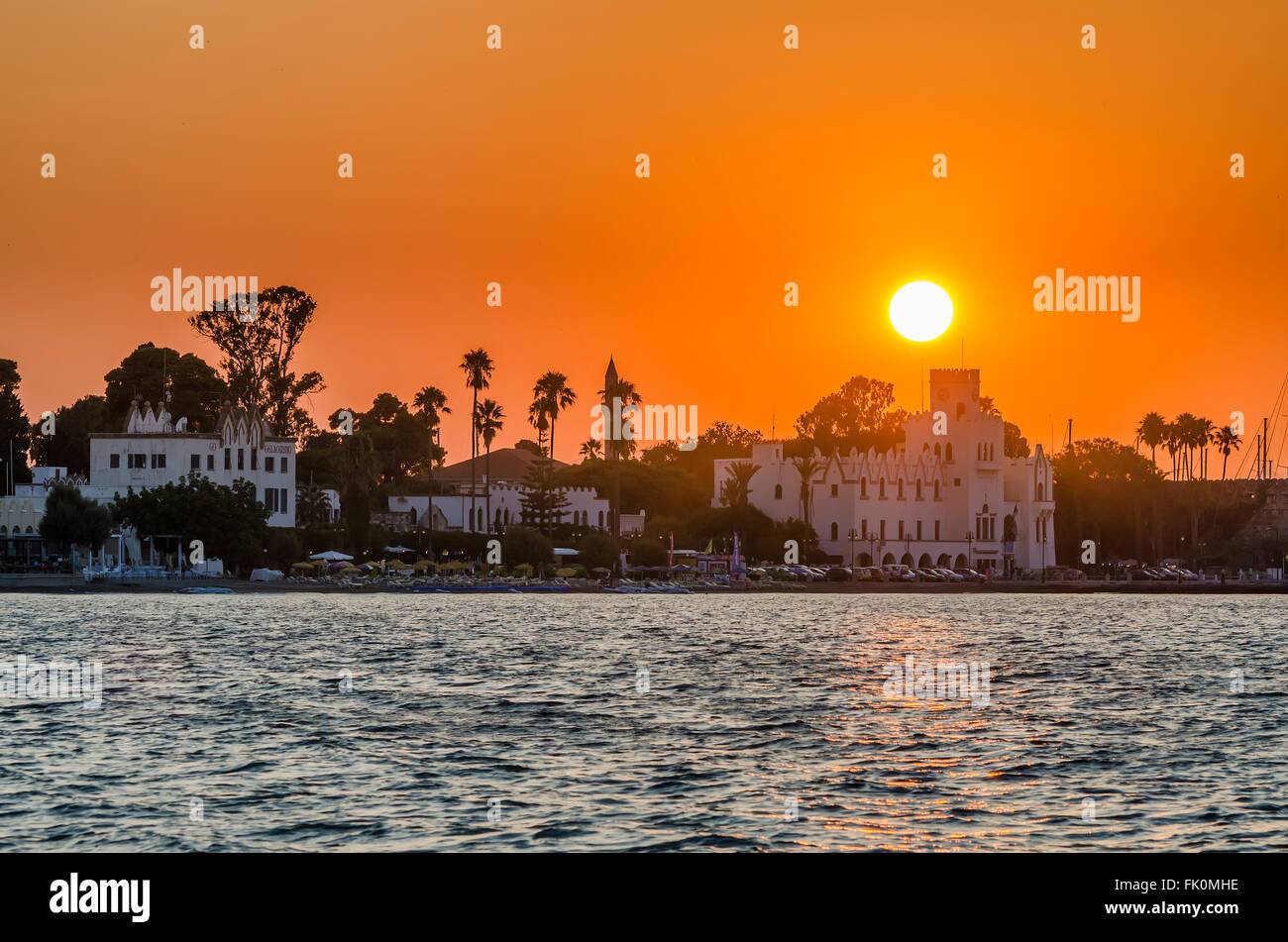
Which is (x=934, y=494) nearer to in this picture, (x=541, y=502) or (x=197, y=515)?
(x=541, y=502)

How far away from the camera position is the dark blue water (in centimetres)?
2253

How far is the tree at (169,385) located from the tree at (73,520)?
2978 cm

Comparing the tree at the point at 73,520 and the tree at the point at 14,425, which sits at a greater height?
the tree at the point at 14,425

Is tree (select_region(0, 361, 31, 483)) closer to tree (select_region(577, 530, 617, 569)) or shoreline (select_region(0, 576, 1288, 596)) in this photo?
shoreline (select_region(0, 576, 1288, 596))

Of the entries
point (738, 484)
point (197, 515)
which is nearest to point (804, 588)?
point (738, 484)

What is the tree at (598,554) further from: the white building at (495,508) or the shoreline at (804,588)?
the white building at (495,508)

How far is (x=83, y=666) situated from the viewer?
54.1 m

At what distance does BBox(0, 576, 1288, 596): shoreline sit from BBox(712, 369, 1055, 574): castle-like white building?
9705 mm

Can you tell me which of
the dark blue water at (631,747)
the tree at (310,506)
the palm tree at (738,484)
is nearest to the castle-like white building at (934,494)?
the palm tree at (738,484)

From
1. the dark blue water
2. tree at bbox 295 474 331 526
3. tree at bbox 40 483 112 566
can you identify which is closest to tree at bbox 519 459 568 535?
tree at bbox 295 474 331 526

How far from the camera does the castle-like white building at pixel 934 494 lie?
16300 cm

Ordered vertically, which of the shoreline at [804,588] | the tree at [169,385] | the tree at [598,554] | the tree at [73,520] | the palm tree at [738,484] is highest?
the tree at [169,385]

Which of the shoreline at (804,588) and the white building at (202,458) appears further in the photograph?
the white building at (202,458)
